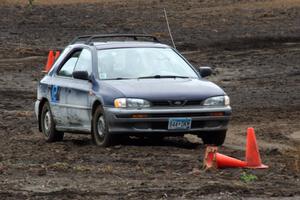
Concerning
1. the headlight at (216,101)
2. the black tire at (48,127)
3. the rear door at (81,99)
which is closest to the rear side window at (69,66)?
the rear door at (81,99)

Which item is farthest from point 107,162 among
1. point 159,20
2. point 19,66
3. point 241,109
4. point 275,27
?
point 159,20

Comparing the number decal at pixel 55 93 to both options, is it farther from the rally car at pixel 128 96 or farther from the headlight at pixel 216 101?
the headlight at pixel 216 101

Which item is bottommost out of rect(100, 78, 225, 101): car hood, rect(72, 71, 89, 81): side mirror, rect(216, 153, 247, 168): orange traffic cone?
rect(216, 153, 247, 168): orange traffic cone

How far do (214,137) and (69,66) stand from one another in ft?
8.54

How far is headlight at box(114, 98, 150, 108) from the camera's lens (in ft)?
47.5

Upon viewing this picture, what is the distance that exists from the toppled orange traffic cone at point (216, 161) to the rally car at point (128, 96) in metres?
2.13

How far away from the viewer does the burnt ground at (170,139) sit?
1107 centimetres

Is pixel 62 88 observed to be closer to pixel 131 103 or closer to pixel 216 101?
pixel 131 103

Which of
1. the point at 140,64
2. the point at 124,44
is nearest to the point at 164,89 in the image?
the point at 140,64

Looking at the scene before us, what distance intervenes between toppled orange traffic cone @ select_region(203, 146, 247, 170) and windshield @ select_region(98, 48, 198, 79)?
316 cm

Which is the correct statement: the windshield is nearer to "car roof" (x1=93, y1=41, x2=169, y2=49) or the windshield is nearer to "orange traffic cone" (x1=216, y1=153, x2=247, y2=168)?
"car roof" (x1=93, y1=41, x2=169, y2=49)

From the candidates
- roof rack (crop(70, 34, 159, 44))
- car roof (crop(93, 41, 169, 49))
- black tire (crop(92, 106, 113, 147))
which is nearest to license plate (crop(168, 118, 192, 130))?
black tire (crop(92, 106, 113, 147))

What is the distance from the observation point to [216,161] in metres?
12.4

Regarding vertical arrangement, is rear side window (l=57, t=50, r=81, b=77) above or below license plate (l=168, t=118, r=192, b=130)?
above
